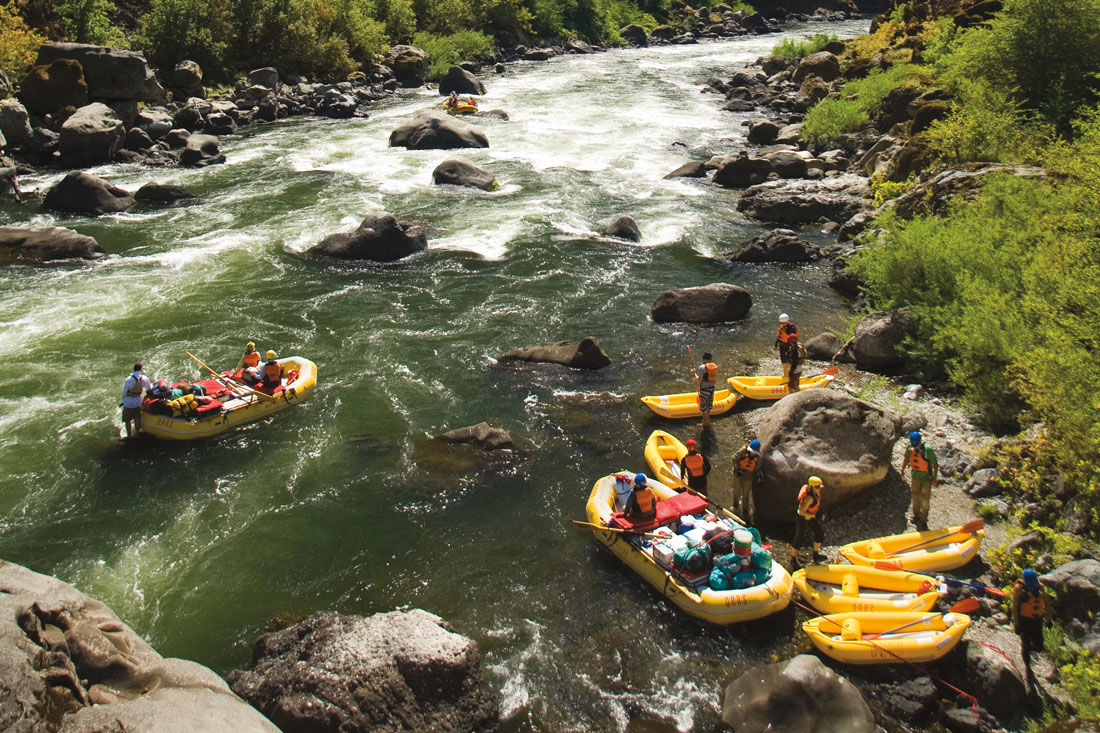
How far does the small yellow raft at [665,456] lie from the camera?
11.5 metres

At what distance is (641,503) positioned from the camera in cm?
1022

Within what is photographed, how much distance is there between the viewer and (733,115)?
1560 inches

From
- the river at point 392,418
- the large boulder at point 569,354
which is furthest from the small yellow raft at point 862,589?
the large boulder at point 569,354

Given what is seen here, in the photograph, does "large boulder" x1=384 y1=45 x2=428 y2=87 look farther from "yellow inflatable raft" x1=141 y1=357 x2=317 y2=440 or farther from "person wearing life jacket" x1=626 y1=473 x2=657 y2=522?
"person wearing life jacket" x1=626 y1=473 x2=657 y2=522

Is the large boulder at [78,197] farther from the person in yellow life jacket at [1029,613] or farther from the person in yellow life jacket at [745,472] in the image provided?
the person in yellow life jacket at [1029,613]

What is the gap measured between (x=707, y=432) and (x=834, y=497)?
292cm

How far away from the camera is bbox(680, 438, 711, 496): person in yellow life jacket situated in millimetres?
11000

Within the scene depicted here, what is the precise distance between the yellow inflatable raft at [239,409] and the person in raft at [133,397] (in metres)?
0.16

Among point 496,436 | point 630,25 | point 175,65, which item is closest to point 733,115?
point 175,65

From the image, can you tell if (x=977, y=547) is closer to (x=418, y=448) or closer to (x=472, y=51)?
(x=418, y=448)

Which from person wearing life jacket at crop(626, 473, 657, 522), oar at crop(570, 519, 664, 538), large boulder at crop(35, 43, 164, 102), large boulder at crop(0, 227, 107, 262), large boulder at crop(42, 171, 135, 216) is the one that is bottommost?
oar at crop(570, 519, 664, 538)

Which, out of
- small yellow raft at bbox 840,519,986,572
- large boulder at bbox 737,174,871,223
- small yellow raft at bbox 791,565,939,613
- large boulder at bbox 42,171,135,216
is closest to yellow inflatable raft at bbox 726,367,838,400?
small yellow raft at bbox 840,519,986,572

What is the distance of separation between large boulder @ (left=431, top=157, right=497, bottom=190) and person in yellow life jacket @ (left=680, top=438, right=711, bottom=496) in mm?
17251

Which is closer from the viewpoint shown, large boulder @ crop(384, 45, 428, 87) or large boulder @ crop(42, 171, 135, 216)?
large boulder @ crop(42, 171, 135, 216)
